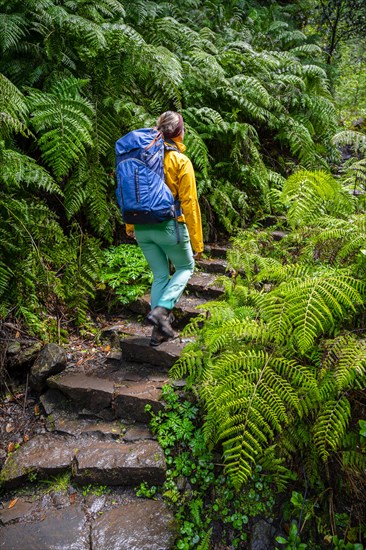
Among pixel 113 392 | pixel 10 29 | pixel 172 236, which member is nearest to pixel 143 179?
pixel 172 236

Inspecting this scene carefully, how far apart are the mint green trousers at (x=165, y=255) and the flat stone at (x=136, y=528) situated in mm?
1644

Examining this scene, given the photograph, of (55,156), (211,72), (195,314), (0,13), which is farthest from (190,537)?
(211,72)

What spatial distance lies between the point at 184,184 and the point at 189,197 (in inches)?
4.8

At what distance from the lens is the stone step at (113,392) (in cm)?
338

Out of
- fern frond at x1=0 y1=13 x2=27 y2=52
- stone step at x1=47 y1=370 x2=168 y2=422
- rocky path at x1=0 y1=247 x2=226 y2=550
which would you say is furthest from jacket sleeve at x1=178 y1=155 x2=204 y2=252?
fern frond at x1=0 y1=13 x2=27 y2=52

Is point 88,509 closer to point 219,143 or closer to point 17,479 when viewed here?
point 17,479

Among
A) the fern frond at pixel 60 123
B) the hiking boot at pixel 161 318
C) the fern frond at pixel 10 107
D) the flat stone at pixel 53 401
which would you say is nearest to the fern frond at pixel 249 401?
the hiking boot at pixel 161 318

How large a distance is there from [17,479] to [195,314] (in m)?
2.20

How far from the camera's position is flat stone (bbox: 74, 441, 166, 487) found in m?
2.97

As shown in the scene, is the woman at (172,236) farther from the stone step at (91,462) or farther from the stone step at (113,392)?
the stone step at (91,462)

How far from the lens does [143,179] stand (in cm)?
313

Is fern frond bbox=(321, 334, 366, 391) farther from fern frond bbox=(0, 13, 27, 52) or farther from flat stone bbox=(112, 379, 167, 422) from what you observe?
fern frond bbox=(0, 13, 27, 52)

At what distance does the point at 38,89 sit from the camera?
434cm

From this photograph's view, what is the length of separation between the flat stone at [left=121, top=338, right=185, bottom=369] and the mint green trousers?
435mm
